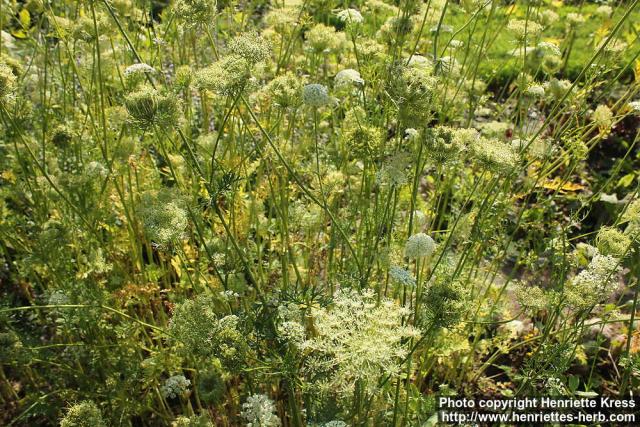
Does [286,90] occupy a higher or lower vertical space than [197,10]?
lower

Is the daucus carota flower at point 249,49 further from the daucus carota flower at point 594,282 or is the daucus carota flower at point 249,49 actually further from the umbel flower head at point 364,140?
the daucus carota flower at point 594,282

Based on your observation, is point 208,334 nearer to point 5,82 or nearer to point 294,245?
point 5,82

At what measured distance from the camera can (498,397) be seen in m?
3.45

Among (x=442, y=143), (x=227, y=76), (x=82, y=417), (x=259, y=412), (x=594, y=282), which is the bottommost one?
(x=82, y=417)

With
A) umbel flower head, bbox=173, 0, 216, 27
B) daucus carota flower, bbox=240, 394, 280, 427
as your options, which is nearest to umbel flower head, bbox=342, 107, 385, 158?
umbel flower head, bbox=173, 0, 216, 27

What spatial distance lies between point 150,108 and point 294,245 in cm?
164

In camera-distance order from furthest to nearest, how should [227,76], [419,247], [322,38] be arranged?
[322,38] → [419,247] → [227,76]

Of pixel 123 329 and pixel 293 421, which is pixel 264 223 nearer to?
pixel 123 329

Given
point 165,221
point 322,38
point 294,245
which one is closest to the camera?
point 165,221

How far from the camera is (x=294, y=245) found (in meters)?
3.38

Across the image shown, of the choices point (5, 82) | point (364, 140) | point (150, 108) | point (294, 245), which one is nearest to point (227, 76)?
point (150, 108)

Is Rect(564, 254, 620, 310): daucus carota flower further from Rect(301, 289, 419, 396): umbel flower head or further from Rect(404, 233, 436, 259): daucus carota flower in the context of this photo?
Rect(301, 289, 419, 396): umbel flower head

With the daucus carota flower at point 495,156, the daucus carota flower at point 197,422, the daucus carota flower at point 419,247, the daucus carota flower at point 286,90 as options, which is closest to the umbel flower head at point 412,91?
the daucus carota flower at point 495,156

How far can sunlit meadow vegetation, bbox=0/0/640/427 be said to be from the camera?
192 cm
